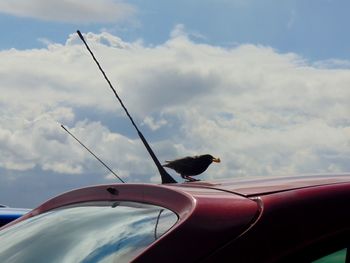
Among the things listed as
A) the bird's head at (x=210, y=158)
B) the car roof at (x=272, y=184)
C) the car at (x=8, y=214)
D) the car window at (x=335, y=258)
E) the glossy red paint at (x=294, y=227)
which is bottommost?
the car window at (x=335, y=258)

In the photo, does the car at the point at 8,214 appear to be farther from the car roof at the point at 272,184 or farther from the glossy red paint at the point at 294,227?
the glossy red paint at the point at 294,227

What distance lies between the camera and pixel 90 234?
238 cm

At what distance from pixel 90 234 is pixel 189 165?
4.58 ft

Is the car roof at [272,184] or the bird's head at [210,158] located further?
the bird's head at [210,158]

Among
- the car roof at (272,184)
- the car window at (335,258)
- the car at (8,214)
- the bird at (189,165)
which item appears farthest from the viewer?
the car at (8,214)

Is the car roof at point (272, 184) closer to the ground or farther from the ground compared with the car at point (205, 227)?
farther from the ground

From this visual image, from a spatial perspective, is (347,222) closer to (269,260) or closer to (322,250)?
(322,250)

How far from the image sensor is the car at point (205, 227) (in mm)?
2061

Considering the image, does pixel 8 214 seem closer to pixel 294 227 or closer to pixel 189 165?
pixel 189 165

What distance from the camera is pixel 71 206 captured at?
9.45 ft

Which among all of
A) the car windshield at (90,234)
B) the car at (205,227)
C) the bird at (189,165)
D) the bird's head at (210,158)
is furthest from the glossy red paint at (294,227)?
the bird's head at (210,158)

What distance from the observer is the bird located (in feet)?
12.1

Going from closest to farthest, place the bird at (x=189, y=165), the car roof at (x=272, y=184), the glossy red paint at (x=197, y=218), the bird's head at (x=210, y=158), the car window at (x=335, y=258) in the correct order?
1. the glossy red paint at (x=197, y=218)
2. the car window at (x=335, y=258)
3. the car roof at (x=272, y=184)
4. the bird at (x=189, y=165)
5. the bird's head at (x=210, y=158)

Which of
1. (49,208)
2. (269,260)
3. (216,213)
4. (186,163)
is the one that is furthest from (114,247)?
(186,163)
